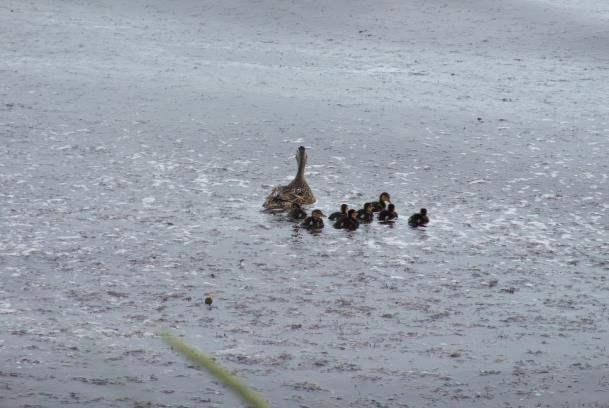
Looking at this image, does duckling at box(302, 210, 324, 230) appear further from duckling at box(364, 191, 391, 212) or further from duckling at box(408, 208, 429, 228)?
duckling at box(408, 208, 429, 228)

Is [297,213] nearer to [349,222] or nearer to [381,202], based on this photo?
[349,222]

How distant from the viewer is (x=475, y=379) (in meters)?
5.52

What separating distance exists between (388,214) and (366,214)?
0.26m

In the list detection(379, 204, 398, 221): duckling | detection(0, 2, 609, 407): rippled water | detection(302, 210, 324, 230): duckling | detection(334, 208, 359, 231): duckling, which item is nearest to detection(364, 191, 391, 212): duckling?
detection(379, 204, 398, 221): duckling

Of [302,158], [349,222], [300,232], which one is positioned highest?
[302,158]

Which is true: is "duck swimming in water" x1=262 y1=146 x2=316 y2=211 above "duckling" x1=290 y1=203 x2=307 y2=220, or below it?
above

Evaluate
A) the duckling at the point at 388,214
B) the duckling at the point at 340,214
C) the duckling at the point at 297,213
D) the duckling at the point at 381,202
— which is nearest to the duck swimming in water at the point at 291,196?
the duckling at the point at 297,213

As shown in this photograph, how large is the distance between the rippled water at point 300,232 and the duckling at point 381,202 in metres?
0.16

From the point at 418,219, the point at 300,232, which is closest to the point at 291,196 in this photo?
the point at 300,232

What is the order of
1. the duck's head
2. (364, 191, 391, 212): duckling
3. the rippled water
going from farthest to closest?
the duck's head
(364, 191, 391, 212): duckling
the rippled water

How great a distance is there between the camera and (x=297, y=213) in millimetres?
8438

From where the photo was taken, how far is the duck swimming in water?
8.55 meters

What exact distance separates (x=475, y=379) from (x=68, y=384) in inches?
81.2

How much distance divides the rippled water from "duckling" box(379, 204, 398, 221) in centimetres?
12
